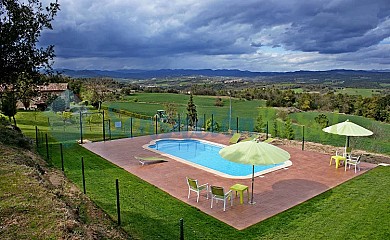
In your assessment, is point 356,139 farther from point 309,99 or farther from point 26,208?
point 26,208

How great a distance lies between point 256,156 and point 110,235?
4140 mm

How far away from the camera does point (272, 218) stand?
25.1ft

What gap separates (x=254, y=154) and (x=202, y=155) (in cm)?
747

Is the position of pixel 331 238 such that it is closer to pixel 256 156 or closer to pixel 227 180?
pixel 256 156

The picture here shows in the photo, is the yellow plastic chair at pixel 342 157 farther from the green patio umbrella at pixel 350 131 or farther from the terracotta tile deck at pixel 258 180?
the green patio umbrella at pixel 350 131

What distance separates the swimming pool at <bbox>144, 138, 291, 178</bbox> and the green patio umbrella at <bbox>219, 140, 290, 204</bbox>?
3.04m

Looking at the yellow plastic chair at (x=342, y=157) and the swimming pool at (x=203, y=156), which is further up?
the yellow plastic chair at (x=342, y=157)

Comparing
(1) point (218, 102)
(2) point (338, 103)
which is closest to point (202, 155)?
(2) point (338, 103)

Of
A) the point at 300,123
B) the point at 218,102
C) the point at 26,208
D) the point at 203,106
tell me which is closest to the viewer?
the point at 26,208

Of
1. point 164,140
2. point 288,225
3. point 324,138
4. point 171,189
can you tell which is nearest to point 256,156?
point 288,225

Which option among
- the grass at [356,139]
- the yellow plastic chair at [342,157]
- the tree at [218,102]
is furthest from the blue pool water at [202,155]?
the tree at [218,102]

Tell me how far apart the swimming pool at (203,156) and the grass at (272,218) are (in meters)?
3.14

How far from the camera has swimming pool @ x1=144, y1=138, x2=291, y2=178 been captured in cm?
1236

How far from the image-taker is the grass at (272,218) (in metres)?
6.80
